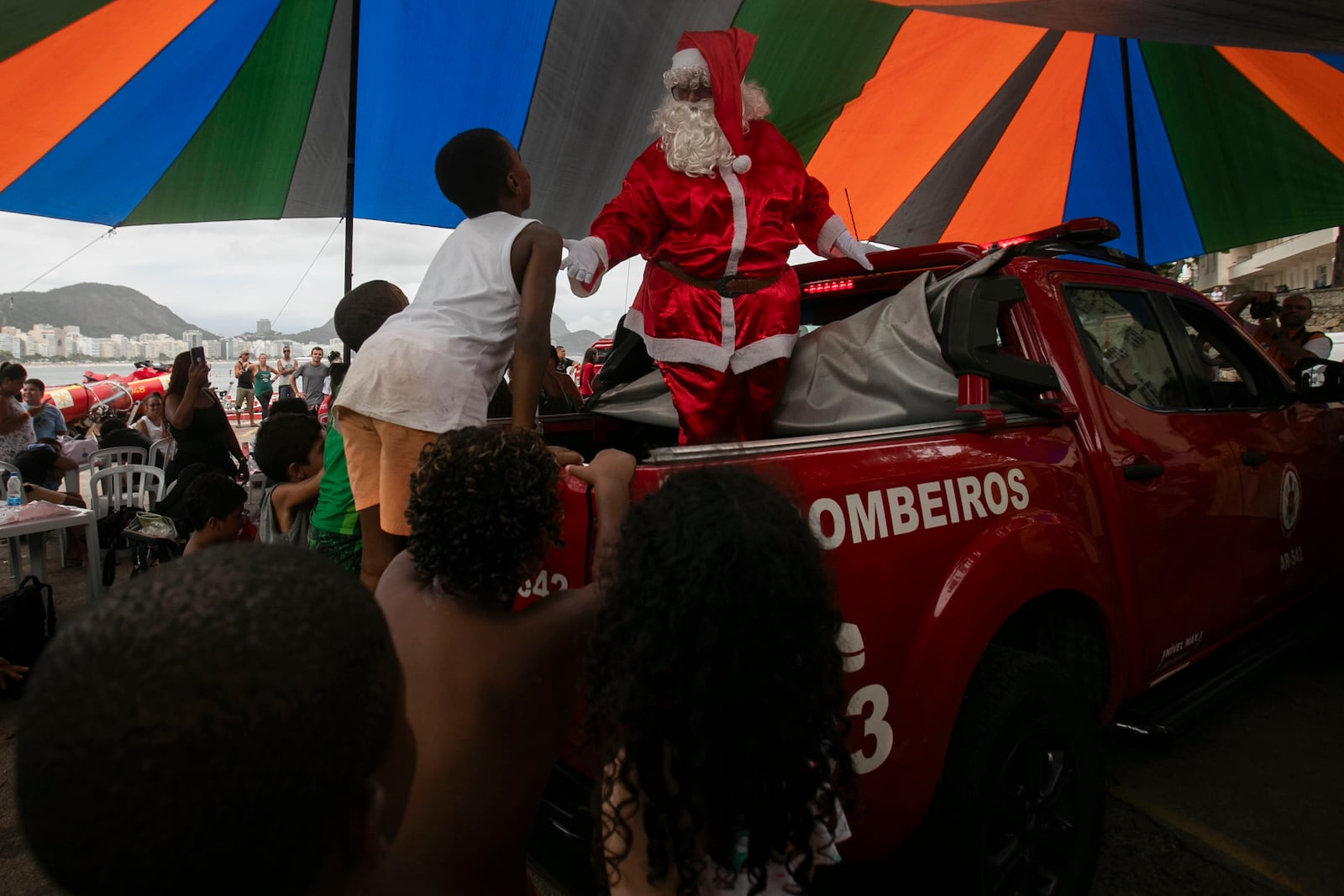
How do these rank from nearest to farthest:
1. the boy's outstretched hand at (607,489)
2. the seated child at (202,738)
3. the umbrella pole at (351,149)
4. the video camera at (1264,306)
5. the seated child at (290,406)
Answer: the seated child at (202,738)
the boy's outstretched hand at (607,489)
the umbrella pole at (351,149)
the seated child at (290,406)
the video camera at (1264,306)

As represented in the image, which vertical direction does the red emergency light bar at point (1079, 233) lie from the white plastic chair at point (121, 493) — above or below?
above

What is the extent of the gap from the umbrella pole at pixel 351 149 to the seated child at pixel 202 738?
4.21m

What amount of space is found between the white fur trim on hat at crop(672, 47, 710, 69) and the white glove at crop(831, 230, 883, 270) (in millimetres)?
874

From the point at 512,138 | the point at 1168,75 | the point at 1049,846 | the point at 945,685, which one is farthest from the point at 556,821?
the point at 1168,75

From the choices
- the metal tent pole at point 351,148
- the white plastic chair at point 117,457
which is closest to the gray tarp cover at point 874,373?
the metal tent pole at point 351,148

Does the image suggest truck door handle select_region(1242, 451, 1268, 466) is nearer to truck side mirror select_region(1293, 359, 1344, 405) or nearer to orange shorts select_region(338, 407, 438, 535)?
truck side mirror select_region(1293, 359, 1344, 405)

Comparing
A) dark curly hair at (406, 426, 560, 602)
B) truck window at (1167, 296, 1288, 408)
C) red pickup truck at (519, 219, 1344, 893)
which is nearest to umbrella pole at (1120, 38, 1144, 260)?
truck window at (1167, 296, 1288, 408)

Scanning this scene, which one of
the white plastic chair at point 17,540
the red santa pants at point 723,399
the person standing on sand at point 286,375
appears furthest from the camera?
the person standing on sand at point 286,375

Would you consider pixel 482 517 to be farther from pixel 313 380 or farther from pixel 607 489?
pixel 313 380

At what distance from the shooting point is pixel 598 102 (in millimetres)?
5867

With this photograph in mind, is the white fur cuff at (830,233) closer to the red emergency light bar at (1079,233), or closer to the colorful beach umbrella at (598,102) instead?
the red emergency light bar at (1079,233)

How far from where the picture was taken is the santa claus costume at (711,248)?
286 centimetres

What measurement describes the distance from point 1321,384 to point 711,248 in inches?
106

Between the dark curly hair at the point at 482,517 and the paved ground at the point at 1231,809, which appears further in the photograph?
the paved ground at the point at 1231,809
